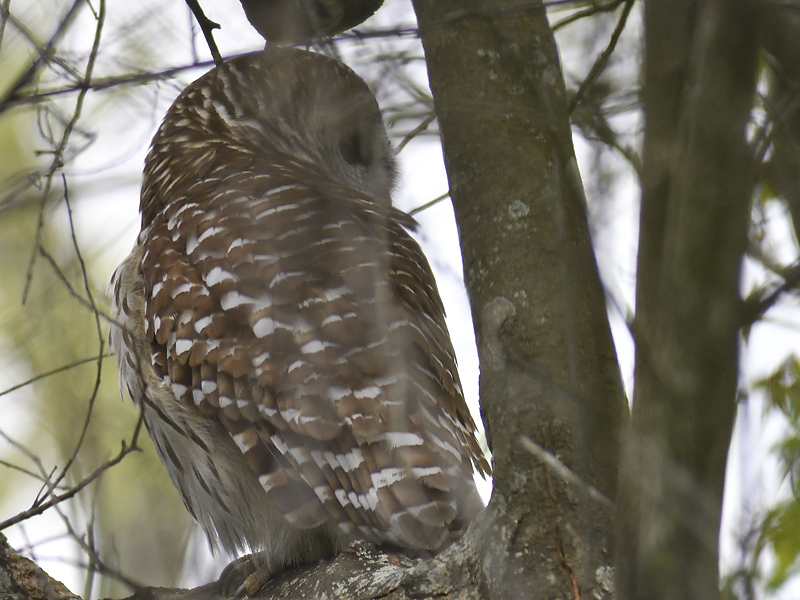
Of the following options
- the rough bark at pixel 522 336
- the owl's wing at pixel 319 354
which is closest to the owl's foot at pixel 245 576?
the rough bark at pixel 522 336

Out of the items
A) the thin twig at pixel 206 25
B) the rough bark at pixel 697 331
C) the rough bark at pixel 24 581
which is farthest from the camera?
the thin twig at pixel 206 25

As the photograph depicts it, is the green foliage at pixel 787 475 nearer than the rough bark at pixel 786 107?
No

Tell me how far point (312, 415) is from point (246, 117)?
219 cm

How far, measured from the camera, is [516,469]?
→ 1889 millimetres

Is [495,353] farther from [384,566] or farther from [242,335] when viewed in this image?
[242,335]

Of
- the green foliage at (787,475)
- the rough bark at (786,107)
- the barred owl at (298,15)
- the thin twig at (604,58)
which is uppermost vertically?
the barred owl at (298,15)

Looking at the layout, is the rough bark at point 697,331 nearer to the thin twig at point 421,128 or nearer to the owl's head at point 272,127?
the thin twig at point 421,128

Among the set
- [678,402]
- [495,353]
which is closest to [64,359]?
[495,353]

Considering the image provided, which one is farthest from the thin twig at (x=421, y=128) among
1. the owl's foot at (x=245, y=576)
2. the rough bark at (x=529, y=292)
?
the owl's foot at (x=245, y=576)

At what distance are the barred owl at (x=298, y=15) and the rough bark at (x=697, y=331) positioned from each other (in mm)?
1640

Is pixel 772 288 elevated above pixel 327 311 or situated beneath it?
situated beneath

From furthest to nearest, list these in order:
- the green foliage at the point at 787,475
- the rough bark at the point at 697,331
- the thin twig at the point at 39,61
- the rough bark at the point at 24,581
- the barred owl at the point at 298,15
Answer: the barred owl at the point at 298,15 < the rough bark at the point at 24,581 < the green foliage at the point at 787,475 < the thin twig at the point at 39,61 < the rough bark at the point at 697,331

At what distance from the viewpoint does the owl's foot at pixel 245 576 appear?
2891 mm

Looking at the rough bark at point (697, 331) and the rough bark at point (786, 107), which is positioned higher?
the rough bark at point (786, 107)
